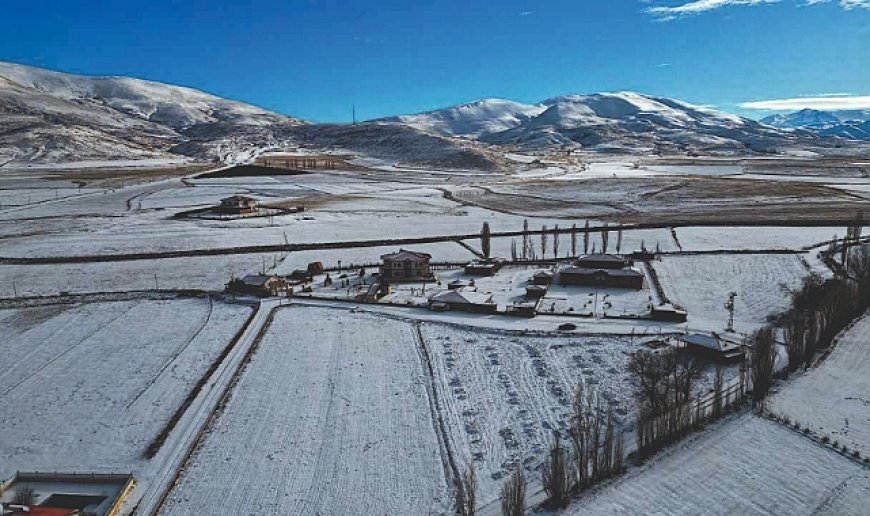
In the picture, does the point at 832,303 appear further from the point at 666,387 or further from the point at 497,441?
the point at 497,441

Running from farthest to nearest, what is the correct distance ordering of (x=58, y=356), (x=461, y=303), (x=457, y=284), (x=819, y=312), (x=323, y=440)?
1. (x=457, y=284)
2. (x=461, y=303)
3. (x=819, y=312)
4. (x=58, y=356)
5. (x=323, y=440)

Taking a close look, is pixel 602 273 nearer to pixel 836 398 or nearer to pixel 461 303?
pixel 461 303

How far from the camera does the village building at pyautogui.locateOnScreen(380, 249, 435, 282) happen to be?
39.0 m

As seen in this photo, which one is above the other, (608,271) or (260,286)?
(608,271)

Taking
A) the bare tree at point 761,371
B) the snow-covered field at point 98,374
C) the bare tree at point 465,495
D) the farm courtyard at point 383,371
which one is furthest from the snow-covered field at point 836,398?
the snow-covered field at point 98,374

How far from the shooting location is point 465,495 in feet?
50.8

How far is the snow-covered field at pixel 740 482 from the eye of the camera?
1507 cm

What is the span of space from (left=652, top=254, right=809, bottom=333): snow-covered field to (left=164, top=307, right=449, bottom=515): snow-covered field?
15.9 m

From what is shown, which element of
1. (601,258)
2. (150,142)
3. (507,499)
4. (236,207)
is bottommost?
(507,499)

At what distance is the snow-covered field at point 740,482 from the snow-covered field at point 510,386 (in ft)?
8.47

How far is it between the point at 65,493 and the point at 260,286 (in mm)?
19363

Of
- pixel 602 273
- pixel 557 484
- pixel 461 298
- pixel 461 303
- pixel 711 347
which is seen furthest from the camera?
pixel 602 273

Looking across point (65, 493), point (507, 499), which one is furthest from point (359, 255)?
point (507, 499)

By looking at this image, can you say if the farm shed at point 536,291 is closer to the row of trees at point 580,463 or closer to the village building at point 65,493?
the row of trees at point 580,463
